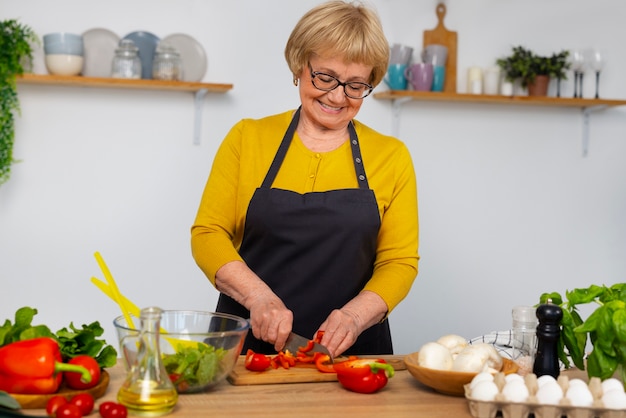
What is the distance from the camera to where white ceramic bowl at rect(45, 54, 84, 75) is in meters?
3.46

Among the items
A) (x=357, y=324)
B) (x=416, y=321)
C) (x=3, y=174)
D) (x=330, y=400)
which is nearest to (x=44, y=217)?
(x=3, y=174)

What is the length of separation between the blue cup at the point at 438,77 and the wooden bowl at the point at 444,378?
2405mm

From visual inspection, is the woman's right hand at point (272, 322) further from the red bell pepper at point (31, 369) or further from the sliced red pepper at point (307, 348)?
the red bell pepper at point (31, 369)

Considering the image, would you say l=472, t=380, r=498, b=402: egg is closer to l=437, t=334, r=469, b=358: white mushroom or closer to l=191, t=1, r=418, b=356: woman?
l=437, t=334, r=469, b=358: white mushroom

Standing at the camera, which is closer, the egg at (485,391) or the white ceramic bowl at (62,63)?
the egg at (485,391)

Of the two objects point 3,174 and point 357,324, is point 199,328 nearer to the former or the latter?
point 357,324

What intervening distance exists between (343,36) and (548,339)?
0.91 metres

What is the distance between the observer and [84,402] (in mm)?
1421

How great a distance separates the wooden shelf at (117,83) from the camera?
11.3 ft

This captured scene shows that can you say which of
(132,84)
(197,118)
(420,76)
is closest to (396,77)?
(420,76)

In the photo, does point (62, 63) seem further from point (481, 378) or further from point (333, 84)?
point (481, 378)

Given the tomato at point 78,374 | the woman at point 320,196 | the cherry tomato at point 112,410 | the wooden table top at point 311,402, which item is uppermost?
the woman at point 320,196

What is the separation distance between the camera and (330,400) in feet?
5.23

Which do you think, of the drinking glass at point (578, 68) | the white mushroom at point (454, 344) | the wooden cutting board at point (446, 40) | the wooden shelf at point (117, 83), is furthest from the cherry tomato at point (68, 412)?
the drinking glass at point (578, 68)
